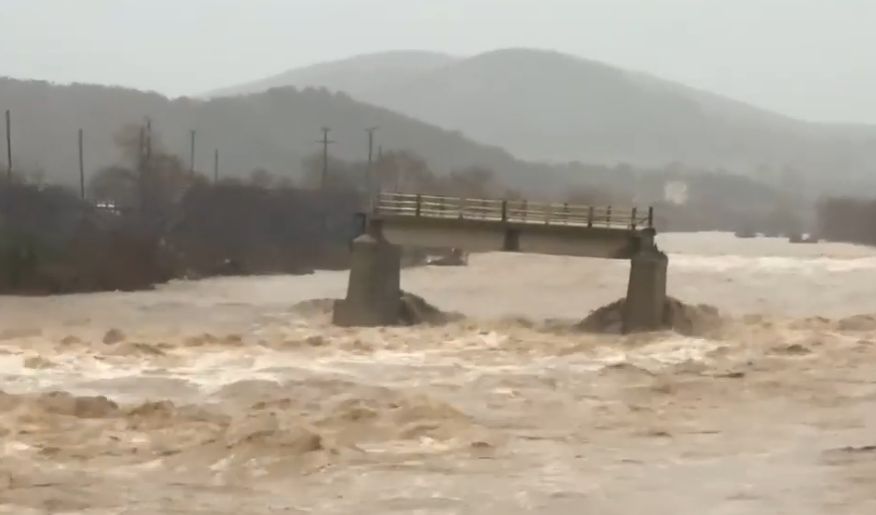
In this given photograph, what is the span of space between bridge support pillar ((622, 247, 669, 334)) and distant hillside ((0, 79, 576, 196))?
5862 centimetres

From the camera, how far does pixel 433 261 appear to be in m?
67.2

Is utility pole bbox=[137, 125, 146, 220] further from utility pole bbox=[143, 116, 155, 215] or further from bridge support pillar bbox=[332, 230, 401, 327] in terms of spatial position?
bridge support pillar bbox=[332, 230, 401, 327]

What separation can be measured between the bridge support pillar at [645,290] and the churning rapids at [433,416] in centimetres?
127

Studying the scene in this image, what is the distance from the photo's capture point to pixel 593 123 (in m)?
188

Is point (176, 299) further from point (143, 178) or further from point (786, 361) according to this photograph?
point (786, 361)

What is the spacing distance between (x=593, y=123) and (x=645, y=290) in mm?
155123

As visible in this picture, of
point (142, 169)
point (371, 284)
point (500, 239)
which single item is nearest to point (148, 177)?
point (142, 169)

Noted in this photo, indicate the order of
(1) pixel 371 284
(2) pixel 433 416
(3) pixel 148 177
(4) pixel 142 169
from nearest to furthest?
(2) pixel 433 416 < (1) pixel 371 284 < (3) pixel 148 177 < (4) pixel 142 169

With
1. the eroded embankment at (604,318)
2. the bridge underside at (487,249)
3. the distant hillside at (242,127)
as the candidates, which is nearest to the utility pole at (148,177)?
the distant hillside at (242,127)

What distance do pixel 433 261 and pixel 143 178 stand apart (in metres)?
22.5

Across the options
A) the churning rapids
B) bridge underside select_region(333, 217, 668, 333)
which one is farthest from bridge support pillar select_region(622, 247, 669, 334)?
the churning rapids

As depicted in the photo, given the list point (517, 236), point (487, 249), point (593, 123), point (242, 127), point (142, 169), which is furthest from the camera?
point (593, 123)

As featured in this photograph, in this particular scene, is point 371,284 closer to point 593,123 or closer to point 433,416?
point 433,416

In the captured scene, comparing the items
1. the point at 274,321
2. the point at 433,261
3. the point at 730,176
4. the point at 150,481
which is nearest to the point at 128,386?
the point at 150,481
